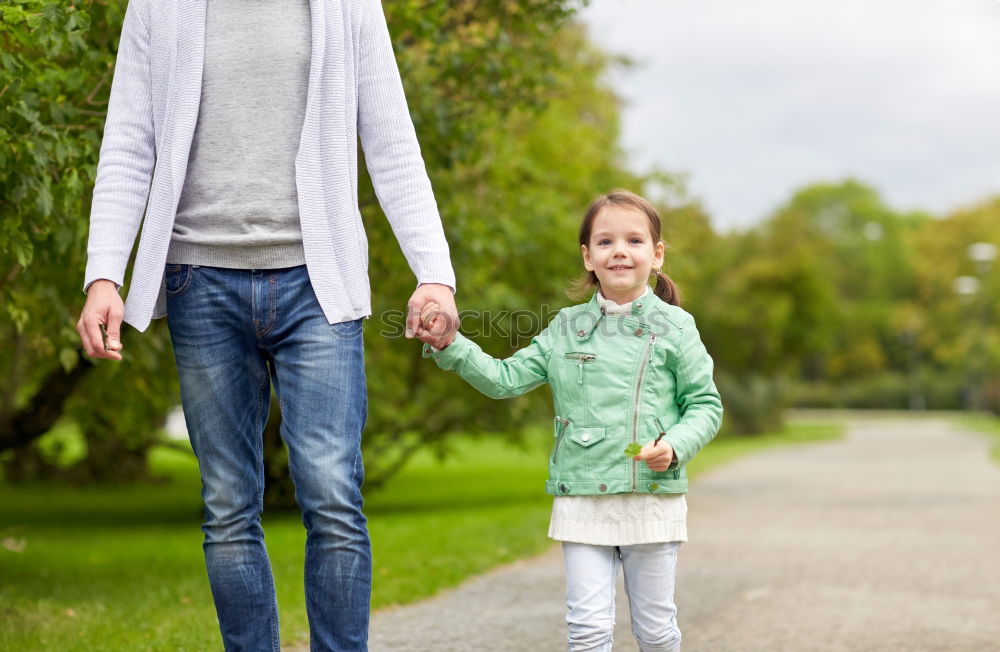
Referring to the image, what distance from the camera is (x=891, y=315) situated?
244 feet

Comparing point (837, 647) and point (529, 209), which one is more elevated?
point (529, 209)

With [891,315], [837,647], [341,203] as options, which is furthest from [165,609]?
[891,315]

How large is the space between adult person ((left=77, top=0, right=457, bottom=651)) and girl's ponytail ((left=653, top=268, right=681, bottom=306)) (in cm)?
98

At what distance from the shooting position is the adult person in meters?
2.97

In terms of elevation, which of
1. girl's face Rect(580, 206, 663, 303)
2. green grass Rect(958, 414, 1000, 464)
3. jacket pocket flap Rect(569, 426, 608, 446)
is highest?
girl's face Rect(580, 206, 663, 303)

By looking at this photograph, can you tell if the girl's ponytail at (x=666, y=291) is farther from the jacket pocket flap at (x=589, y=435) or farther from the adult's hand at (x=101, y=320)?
the adult's hand at (x=101, y=320)

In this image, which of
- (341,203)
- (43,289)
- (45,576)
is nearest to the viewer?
(341,203)

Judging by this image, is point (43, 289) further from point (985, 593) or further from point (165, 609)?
point (985, 593)

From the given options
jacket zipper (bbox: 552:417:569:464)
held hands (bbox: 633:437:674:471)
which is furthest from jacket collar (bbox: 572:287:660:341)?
held hands (bbox: 633:437:674:471)

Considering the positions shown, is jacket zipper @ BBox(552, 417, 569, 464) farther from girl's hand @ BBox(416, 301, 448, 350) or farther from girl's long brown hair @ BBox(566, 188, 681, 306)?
girl's hand @ BBox(416, 301, 448, 350)

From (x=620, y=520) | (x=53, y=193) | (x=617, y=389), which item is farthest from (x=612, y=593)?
(x=53, y=193)

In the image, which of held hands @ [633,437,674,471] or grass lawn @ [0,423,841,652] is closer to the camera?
held hands @ [633,437,674,471]

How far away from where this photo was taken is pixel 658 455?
3.27 m

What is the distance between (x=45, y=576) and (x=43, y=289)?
2647 mm
